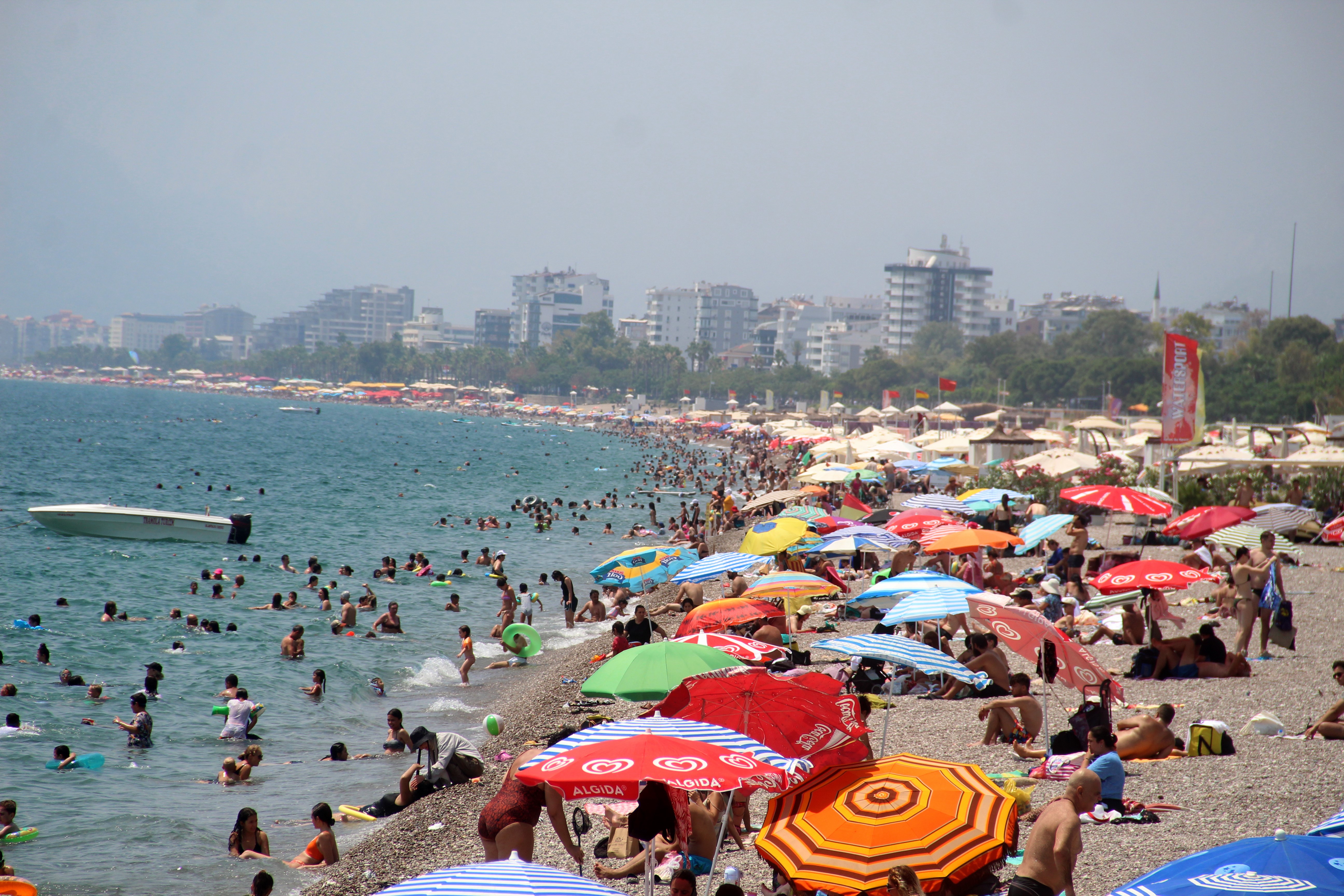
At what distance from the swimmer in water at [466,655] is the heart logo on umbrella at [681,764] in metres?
11.5

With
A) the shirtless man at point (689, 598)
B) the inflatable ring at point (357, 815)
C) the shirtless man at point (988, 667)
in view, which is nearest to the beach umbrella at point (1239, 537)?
the shirtless man at point (988, 667)

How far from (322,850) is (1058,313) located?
187 meters

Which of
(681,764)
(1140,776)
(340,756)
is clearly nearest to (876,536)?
(1140,776)

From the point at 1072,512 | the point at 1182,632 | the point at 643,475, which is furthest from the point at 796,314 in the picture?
the point at 1182,632

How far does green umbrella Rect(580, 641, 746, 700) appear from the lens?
784 centimetres

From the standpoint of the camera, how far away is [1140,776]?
26.0 feet

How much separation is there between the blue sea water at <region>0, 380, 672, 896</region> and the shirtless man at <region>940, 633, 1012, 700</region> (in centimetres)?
588

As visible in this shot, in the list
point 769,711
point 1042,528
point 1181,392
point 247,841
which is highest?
point 1181,392

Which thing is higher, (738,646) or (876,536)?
(876,536)

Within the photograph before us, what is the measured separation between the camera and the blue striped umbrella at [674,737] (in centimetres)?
551

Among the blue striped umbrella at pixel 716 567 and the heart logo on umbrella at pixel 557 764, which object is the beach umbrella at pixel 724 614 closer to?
the blue striped umbrella at pixel 716 567

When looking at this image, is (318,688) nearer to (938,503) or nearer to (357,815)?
(357,815)

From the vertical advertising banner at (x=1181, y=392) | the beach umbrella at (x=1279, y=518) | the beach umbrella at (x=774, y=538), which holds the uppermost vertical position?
the vertical advertising banner at (x=1181, y=392)

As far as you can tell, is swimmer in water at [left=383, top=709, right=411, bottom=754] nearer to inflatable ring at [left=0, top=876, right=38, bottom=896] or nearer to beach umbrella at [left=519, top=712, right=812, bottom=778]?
inflatable ring at [left=0, top=876, right=38, bottom=896]
